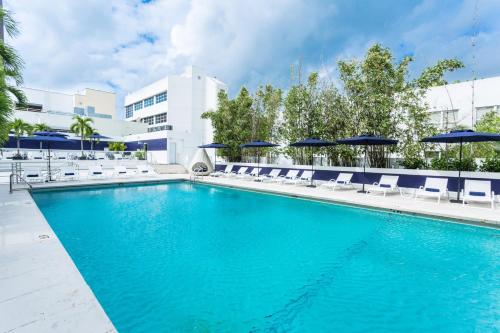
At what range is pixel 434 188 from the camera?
8.99 metres

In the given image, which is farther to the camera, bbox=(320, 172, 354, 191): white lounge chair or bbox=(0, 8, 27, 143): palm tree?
bbox=(320, 172, 354, 191): white lounge chair

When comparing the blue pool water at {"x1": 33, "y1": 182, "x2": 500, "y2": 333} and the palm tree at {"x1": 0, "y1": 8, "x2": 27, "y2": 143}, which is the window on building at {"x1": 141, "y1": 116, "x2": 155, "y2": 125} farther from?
the blue pool water at {"x1": 33, "y1": 182, "x2": 500, "y2": 333}

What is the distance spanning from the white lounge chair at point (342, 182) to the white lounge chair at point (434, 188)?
9.58ft

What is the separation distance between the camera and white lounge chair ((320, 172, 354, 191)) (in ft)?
38.4

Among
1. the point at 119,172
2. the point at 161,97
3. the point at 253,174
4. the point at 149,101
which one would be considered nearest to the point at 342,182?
the point at 253,174

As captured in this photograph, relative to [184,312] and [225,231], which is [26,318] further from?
[225,231]

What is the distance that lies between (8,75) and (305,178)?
1211cm

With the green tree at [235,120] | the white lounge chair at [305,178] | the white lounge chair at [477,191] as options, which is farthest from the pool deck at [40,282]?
the green tree at [235,120]

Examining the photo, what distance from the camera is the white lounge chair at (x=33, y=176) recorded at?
12.9 meters

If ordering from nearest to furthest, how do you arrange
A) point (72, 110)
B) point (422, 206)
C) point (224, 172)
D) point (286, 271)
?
point (286, 271), point (422, 206), point (224, 172), point (72, 110)

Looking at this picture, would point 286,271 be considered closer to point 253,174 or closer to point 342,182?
point 342,182

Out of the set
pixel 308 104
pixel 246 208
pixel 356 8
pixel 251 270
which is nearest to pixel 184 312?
pixel 251 270

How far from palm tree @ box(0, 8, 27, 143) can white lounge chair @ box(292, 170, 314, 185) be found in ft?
36.2

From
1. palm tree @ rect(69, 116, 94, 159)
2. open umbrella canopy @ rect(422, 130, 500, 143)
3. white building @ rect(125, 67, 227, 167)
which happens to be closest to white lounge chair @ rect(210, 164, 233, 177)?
white building @ rect(125, 67, 227, 167)
